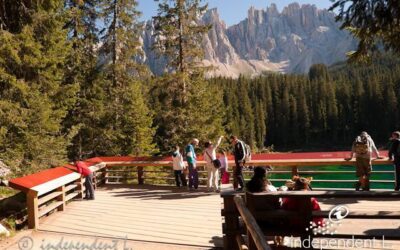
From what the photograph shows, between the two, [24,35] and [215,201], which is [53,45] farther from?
[215,201]

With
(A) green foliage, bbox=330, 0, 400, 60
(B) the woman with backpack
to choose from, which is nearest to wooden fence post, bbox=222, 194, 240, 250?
(A) green foliage, bbox=330, 0, 400, 60

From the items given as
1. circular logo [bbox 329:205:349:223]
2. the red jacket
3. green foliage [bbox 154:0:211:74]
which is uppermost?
green foliage [bbox 154:0:211:74]

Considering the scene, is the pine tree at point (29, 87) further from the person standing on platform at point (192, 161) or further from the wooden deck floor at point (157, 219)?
the person standing on platform at point (192, 161)

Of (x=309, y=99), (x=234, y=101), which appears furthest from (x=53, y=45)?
(x=309, y=99)

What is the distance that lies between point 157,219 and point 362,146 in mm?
5739

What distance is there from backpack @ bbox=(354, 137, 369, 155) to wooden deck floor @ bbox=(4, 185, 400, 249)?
4.29 ft

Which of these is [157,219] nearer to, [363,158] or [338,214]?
[338,214]

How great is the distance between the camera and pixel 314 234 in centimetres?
506

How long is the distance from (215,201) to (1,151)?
7.61 meters

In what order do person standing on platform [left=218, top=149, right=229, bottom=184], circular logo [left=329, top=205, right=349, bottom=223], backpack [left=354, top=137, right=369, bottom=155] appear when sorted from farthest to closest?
1. person standing on platform [left=218, top=149, right=229, bottom=184]
2. backpack [left=354, top=137, right=369, bottom=155]
3. circular logo [left=329, top=205, right=349, bottom=223]

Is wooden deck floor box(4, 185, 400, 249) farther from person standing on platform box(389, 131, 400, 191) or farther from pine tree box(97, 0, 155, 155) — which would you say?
pine tree box(97, 0, 155, 155)

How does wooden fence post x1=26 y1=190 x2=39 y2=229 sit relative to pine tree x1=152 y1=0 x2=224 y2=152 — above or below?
below

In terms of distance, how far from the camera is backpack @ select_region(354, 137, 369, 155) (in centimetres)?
1047

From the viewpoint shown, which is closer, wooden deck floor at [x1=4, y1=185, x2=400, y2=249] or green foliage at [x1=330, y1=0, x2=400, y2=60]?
green foliage at [x1=330, y1=0, x2=400, y2=60]
